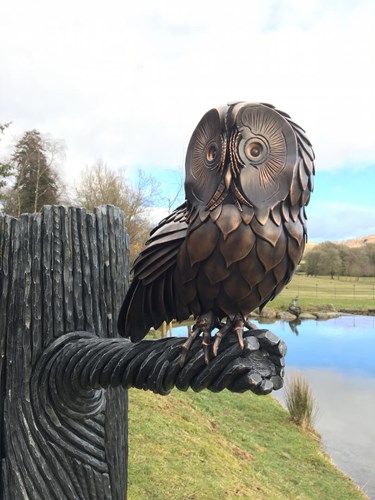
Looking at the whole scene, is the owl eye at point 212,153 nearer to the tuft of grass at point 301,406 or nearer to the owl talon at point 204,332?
the owl talon at point 204,332

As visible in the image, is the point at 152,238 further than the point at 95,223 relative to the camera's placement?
No

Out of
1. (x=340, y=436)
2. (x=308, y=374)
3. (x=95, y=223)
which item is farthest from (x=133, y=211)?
(x=95, y=223)

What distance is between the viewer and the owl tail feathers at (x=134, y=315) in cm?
84

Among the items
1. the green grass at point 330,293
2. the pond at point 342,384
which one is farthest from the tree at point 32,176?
the green grass at point 330,293

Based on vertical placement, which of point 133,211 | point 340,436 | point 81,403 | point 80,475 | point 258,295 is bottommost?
point 340,436

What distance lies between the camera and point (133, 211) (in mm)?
11133

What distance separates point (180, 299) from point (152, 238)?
0.12 m

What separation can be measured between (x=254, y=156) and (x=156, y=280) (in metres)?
0.27

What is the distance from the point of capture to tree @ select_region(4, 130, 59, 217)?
564 inches

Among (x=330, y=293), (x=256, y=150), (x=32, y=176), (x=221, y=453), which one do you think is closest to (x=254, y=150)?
(x=256, y=150)

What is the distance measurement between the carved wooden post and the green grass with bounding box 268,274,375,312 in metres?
16.8

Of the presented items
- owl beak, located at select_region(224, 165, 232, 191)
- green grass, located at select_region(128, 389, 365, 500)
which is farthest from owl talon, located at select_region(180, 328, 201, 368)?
green grass, located at select_region(128, 389, 365, 500)

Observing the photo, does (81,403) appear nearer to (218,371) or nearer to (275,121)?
(218,371)

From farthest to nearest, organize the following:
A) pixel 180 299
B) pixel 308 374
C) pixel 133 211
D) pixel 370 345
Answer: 1. pixel 370 345
2. pixel 133 211
3. pixel 308 374
4. pixel 180 299
